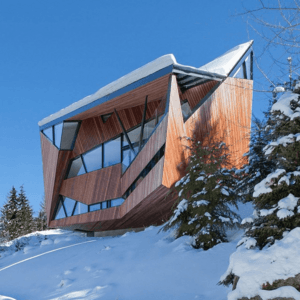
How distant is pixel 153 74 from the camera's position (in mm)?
15023

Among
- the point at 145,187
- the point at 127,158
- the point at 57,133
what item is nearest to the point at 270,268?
the point at 145,187

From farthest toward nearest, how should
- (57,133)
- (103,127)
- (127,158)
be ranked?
1. (57,133)
2. (103,127)
3. (127,158)

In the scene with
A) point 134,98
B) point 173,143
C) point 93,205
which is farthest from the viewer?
point 93,205

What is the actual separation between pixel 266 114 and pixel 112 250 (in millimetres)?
6815

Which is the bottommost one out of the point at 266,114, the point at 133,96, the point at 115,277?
the point at 115,277

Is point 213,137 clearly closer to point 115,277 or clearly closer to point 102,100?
point 102,100

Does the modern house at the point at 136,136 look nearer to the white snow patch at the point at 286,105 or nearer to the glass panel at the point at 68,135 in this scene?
the glass panel at the point at 68,135

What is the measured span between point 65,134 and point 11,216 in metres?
23.2

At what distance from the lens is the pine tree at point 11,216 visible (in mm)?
38781

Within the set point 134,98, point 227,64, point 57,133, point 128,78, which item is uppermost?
point 227,64

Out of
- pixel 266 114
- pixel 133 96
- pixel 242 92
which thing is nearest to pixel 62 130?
pixel 133 96

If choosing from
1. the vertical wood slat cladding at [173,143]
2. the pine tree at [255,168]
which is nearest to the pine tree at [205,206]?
the pine tree at [255,168]

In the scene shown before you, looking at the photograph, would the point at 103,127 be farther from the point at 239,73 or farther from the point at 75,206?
the point at 239,73

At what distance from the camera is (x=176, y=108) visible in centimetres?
1477
